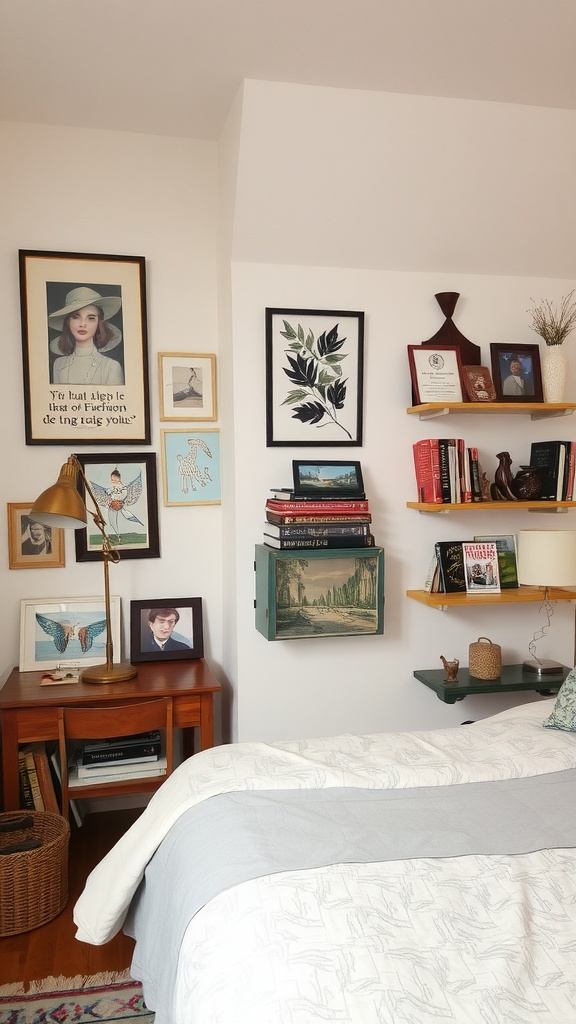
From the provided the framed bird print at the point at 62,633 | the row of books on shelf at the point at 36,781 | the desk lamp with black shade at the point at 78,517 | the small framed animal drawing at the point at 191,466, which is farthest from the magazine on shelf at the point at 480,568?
the row of books on shelf at the point at 36,781

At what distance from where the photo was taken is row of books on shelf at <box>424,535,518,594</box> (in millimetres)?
2986

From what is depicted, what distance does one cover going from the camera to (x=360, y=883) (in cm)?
143

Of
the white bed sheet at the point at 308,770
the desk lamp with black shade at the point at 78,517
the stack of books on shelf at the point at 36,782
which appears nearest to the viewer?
the white bed sheet at the point at 308,770

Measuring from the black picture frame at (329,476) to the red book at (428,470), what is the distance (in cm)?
23

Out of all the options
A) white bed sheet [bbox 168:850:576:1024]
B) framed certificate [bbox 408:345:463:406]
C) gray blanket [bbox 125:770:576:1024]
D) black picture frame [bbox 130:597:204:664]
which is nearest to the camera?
white bed sheet [bbox 168:850:576:1024]

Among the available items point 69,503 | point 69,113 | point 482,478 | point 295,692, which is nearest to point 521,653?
point 482,478

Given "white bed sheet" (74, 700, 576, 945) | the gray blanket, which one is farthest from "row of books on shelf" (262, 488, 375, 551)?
the gray blanket

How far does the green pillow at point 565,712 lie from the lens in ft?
7.04

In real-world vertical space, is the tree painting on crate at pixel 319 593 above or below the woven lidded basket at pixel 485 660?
above

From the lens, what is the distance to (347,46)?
2340mm

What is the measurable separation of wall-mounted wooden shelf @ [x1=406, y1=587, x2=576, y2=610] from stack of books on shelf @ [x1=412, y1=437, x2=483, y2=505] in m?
0.34

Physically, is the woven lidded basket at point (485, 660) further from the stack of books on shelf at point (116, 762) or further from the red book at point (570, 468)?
the stack of books on shelf at point (116, 762)

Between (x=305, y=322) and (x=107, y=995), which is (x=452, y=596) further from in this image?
(x=107, y=995)

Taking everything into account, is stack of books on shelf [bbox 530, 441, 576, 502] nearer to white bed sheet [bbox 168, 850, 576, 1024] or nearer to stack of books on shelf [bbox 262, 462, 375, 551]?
stack of books on shelf [bbox 262, 462, 375, 551]
